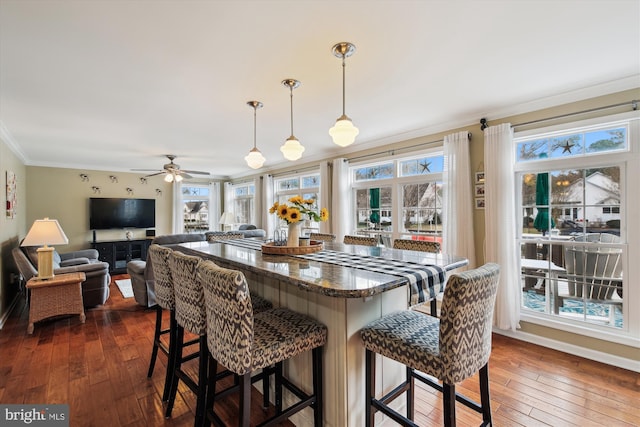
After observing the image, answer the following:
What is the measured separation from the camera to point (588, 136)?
276cm

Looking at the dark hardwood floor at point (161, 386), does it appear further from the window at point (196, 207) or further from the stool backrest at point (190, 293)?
the window at point (196, 207)

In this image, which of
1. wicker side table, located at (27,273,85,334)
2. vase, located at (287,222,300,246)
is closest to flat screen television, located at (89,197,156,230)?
wicker side table, located at (27,273,85,334)

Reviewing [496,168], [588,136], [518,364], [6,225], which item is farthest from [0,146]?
[588,136]

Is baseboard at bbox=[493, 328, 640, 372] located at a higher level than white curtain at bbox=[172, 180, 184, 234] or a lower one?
lower

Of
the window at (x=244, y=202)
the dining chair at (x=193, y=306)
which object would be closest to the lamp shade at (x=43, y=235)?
the dining chair at (x=193, y=306)

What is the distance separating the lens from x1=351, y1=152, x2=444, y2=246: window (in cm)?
396

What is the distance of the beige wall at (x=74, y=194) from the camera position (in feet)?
20.0

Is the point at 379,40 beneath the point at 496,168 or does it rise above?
above

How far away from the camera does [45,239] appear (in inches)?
132

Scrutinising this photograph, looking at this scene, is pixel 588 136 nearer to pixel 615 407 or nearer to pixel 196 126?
pixel 615 407

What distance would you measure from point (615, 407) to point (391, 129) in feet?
10.9

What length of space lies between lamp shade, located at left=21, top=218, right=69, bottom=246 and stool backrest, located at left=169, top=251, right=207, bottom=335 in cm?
260

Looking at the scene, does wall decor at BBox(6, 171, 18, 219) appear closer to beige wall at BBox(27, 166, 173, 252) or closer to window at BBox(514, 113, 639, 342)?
beige wall at BBox(27, 166, 173, 252)

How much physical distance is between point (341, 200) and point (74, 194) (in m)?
6.04
